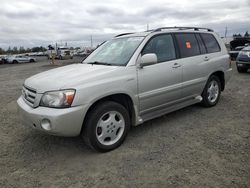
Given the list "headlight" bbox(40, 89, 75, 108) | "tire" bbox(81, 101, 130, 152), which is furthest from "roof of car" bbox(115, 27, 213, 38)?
"headlight" bbox(40, 89, 75, 108)

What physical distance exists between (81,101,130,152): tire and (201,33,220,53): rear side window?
2.76m

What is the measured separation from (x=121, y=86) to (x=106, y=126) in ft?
2.11

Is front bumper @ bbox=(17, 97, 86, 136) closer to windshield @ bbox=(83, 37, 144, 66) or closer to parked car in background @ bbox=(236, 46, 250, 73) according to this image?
windshield @ bbox=(83, 37, 144, 66)

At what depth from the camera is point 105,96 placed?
3.45m

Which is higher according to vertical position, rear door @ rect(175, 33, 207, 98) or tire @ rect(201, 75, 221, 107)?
rear door @ rect(175, 33, 207, 98)

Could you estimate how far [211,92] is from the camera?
18.2 feet

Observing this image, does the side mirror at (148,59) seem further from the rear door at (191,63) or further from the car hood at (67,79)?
the rear door at (191,63)

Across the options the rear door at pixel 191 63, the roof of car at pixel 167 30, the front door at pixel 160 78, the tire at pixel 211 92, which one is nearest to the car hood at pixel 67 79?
the front door at pixel 160 78

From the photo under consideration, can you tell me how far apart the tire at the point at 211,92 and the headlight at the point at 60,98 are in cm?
328

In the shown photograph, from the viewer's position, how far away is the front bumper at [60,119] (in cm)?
310

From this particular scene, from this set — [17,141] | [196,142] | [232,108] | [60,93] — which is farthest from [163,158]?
[232,108]

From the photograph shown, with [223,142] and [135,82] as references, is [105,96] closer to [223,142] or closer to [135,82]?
[135,82]

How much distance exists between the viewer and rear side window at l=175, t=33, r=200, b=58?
464 centimetres

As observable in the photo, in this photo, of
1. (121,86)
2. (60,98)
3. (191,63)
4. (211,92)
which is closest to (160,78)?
(121,86)
